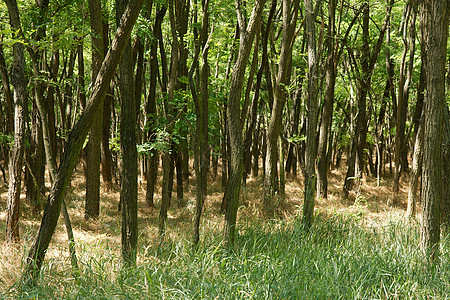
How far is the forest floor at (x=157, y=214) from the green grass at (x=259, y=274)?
15.7 inches

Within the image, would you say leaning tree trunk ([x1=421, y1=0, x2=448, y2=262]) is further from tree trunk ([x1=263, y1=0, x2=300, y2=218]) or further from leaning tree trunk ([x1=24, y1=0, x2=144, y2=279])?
leaning tree trunk ([x1=24, y1=0, x2=144, y2=279])

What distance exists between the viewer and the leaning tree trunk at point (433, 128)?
5461mm

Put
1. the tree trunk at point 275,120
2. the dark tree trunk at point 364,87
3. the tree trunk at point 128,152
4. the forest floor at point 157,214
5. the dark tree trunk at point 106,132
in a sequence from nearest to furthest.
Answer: the tree trunk at point 128,152 < the forest floor at point 157,214 < the tree trunk at point 275,120 < the dark tree trunk at point 106,132 < the dark tree trunk at point 364,87

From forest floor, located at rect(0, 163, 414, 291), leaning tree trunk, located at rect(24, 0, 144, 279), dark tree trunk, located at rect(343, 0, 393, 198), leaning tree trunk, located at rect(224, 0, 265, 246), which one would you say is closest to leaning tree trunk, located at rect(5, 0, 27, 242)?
forest floor, located at rect(0, 163, 414, 291)

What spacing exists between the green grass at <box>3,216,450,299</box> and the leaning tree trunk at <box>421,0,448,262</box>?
0.95ft

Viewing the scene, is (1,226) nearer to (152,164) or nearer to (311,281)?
(152,164)

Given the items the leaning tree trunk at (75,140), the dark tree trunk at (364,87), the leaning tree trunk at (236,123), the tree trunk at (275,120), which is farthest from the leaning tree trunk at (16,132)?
the dark tree trunk at (364,87)

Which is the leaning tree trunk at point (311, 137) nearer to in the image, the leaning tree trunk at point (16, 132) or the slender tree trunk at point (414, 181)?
the slender tree trunk at point (414, 181)

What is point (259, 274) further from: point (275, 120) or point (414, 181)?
point (414, 181)

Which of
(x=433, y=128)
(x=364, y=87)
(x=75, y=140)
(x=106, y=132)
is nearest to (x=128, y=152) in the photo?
(x=75, y=140)

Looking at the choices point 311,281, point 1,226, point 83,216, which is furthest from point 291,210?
point 1,226

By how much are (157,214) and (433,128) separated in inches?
268

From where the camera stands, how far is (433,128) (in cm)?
554

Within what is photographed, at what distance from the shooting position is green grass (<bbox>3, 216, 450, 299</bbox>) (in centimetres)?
427
